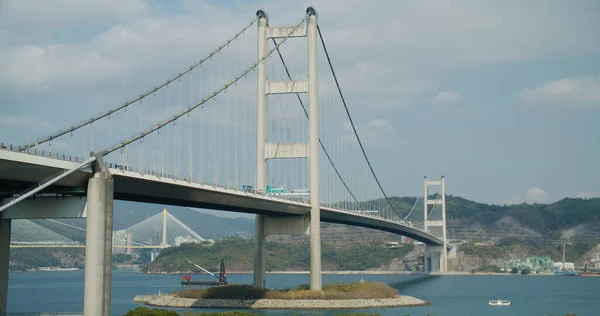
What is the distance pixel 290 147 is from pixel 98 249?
30.1 meters

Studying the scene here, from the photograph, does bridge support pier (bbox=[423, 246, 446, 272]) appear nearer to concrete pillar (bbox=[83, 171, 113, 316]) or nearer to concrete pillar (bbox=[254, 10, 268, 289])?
concrete pillar (bbox=[254, 10, 268, 289])

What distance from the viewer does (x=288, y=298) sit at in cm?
6431

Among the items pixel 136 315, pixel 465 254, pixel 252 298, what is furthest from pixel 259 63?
pixel 465 254

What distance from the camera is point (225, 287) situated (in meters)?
67.9

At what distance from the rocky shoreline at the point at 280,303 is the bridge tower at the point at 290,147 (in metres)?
2.74

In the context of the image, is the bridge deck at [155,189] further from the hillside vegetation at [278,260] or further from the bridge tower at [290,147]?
the hillside vegetation at [278,260]

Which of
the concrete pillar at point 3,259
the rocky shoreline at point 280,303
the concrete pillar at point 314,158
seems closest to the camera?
the concrete pillar at point 3,259

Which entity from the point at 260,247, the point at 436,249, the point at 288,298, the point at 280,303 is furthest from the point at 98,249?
the point at 436,249

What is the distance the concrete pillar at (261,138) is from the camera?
6406 cm

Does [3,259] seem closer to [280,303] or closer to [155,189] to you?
[155,189]

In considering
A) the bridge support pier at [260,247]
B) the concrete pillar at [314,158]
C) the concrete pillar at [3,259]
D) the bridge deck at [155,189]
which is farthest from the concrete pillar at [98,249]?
the bridge support pier at [260,247]

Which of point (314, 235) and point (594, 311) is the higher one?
point (314, 235)

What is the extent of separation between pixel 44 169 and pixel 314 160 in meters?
31.6

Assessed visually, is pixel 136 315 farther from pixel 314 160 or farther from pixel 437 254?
pixel 437 254
